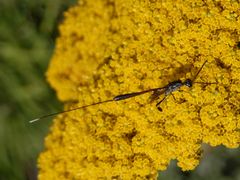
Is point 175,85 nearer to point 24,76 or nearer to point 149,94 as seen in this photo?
point 149,94

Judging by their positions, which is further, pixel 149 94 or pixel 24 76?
pixel 24 76

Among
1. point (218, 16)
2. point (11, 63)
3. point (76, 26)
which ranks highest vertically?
point (218, 16)

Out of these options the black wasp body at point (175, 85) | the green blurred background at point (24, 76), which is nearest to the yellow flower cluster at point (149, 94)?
the black wasp body at point (175, 85)

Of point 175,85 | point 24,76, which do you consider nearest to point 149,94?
point 175,85

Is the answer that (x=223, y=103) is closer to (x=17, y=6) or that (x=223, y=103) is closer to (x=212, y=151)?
(x=212, y=151)

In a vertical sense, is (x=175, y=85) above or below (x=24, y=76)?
above

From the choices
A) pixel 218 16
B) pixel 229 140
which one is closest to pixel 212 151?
pixel 229 140

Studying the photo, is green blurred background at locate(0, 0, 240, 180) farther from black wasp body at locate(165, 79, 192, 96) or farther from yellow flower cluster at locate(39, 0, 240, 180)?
black wasp body at locate(165, 79, 192, 96)
